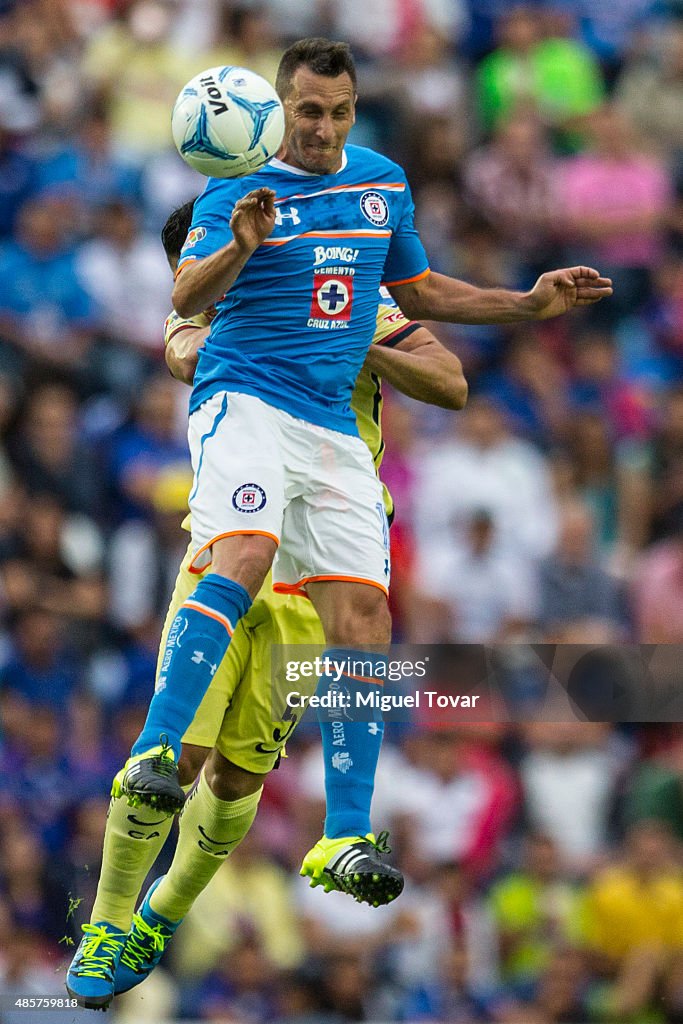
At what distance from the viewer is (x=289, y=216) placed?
7273 mm

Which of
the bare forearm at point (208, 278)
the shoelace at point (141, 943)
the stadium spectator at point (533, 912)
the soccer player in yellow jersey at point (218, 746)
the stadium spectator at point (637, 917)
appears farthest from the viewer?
the stadium spectator at point (533, 912)

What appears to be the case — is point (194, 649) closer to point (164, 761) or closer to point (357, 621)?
point (164, 761)

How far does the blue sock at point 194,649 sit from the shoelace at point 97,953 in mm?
1078

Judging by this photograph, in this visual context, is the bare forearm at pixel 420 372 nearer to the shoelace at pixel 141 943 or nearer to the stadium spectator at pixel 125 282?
the shoelace at pixel 141 943

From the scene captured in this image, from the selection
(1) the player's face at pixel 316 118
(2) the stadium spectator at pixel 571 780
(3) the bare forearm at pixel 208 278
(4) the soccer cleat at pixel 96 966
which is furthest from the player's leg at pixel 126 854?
(2) the stadium spectator at pixel 571 780

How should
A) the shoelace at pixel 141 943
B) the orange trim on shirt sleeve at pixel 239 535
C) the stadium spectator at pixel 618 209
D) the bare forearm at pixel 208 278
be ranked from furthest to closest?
the stadium spectator at pixel 618 209
the shoelace at pixel 141 943
the orange trim on shirt sleeve at pixel 239 535
the bare forearm at pixel 208 278

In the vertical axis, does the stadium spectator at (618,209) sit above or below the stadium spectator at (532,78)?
below

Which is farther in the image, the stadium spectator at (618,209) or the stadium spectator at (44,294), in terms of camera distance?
the stadium spectator at (618,209)

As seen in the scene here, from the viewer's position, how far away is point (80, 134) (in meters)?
14.6

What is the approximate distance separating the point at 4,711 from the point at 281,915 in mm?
2098

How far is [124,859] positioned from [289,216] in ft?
8.32

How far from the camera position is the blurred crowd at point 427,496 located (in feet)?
37.1

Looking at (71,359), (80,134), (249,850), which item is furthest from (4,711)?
(80,134)

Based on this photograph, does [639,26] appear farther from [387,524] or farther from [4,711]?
[387,524]
